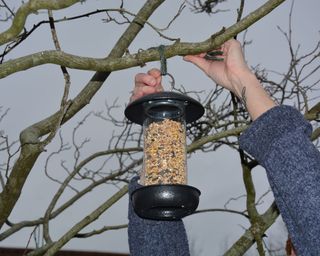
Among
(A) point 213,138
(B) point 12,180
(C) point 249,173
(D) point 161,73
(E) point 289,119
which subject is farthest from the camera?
(C) point 249,173

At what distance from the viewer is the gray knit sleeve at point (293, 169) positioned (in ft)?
3.49

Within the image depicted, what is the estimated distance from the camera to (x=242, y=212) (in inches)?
142

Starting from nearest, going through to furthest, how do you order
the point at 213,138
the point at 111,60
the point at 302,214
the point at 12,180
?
the point at 302,214 → the point at 111,60 → the point at 12,180 → the point at 213,138

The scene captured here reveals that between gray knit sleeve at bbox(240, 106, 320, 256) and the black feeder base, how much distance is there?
409 mm

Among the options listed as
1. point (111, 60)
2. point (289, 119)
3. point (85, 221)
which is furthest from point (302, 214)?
point (85, 221)

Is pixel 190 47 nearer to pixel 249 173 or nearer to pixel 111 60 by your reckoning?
pixel 111 60

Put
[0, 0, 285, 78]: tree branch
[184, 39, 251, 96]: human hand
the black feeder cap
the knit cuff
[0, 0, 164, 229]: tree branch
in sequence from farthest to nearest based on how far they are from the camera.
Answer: [0, 0, 164, 229]: tree branch → [0, 0, 285, 78]: tree branch → the black feeder cap → [184, 39, 251, 96]: human hand → the knit cuff

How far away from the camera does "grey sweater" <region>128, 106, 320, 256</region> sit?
106cm

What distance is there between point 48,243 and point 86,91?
1.32 m

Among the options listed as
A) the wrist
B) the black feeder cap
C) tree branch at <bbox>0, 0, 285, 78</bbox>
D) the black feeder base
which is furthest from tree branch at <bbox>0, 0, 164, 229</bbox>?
the wrist

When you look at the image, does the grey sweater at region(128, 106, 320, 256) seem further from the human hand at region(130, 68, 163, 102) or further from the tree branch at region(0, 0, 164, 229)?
the tree branch at region(0, 0, 164, 229)

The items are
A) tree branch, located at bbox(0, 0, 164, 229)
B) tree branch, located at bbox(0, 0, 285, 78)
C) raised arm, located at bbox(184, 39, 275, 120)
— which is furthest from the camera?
tree branch, located at bbox(0, 0, 164, 229)

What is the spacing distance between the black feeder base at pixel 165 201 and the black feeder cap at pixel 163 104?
0.82 ft

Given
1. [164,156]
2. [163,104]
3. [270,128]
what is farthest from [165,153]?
[270,128]
